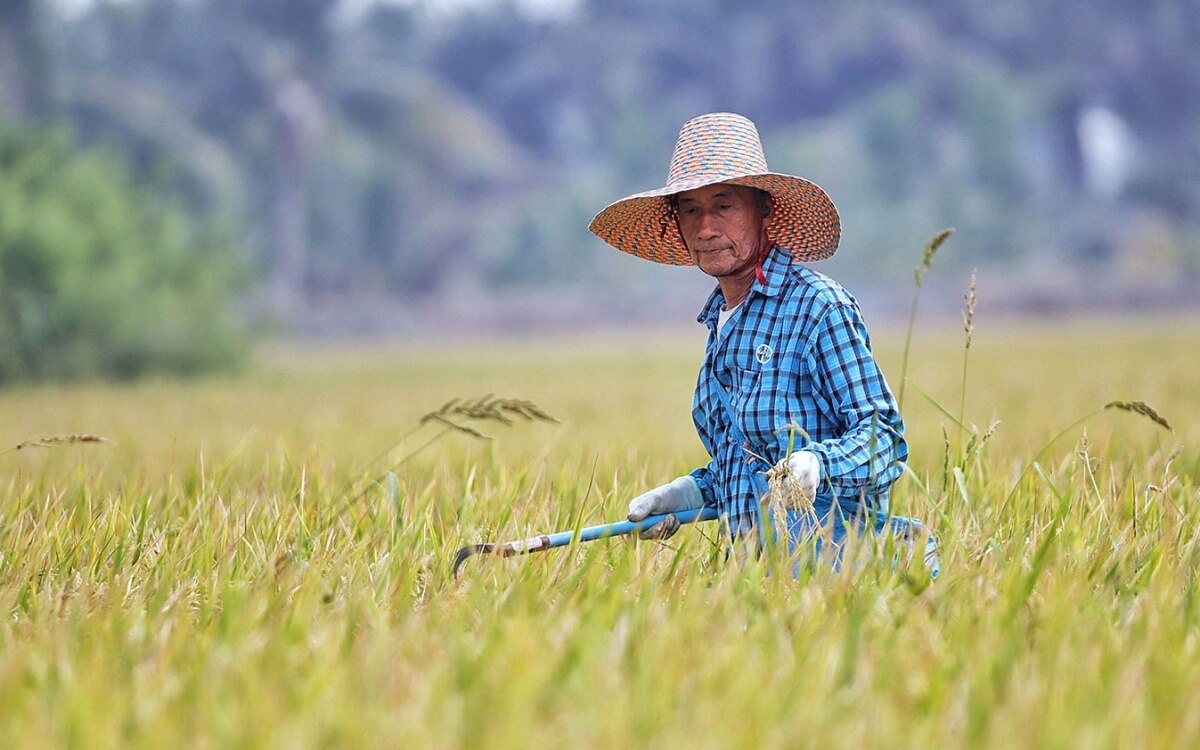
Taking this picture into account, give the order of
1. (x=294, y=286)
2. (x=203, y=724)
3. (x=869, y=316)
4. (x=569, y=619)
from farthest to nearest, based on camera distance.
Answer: (x=869, y=316) < (x=294, y=286) < (x=569, y=619) < (x=203, y=724)

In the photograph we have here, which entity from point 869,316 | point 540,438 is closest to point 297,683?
point 540,438

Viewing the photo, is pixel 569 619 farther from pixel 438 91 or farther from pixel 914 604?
pixel 438 91

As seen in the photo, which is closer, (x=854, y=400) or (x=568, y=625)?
(x=568, y=625)

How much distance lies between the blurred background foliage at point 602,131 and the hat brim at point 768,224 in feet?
67.6

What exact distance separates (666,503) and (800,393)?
0.96 feet

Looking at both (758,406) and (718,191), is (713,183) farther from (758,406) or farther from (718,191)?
(758,406)

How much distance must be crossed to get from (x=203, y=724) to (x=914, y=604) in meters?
0.95

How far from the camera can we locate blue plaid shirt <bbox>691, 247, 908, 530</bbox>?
7.39 ft

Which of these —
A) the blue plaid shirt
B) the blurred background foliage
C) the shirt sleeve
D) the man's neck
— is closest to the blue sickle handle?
the blue plaid shirt

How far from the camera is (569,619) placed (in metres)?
1.74

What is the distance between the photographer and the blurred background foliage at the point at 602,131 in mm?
28609

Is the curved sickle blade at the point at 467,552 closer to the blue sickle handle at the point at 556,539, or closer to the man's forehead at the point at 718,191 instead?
the blue sickle handle at the point at 556,539

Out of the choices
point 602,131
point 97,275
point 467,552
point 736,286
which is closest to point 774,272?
point 736,286

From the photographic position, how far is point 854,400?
2.26 meters
